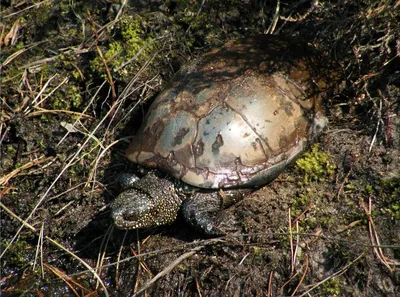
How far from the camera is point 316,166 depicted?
13.3 feet

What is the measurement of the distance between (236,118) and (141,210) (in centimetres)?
96

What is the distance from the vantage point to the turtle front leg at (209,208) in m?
3.77

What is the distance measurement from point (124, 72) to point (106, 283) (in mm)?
1827

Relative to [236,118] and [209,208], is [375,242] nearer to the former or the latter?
[209,208]

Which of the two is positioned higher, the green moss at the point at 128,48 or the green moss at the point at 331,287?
the green moss at the point at 128,48

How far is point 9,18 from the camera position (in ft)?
17.3

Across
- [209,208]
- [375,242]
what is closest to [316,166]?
[375,242]

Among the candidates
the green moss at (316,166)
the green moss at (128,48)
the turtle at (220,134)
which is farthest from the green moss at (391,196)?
the green moss at (128,48)

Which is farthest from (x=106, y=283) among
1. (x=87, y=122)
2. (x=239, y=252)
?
(x=87, y=122)

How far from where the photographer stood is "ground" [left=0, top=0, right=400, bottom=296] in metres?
3.65

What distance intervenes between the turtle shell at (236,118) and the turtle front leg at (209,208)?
12 cm

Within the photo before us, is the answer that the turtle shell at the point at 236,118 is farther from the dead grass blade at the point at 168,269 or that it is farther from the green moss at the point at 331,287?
the green moss at the point at 331,287

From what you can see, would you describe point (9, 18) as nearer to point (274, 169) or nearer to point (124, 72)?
point (124, 72)

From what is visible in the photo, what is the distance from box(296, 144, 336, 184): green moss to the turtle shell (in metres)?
0.16
